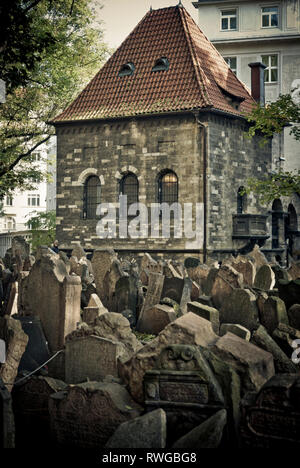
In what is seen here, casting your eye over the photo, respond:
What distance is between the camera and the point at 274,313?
8078 millimetres

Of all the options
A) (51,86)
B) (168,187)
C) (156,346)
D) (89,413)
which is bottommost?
(89,413)

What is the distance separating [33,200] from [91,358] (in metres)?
62.1

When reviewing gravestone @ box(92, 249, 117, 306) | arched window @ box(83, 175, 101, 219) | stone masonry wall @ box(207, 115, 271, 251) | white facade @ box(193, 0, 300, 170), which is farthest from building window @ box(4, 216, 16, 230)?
gravestone @ box(92, 249, 117, 306)

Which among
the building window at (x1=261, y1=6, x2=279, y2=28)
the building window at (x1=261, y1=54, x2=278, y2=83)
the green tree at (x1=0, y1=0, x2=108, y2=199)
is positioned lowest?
the green tree at (x1=0, y1=0, x2=108, y2=199)

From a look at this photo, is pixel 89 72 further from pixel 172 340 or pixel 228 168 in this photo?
pixel 172 340

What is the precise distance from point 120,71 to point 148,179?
575 centimetres

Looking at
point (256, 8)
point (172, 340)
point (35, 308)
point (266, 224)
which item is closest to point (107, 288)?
point (35, 308)

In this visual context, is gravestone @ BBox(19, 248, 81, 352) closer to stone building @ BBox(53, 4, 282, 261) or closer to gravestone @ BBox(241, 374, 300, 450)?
gravestone @ BBox(241, 374, 300, 450)

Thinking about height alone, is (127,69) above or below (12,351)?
above

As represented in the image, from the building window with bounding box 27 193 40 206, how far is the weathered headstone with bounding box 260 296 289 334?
60.6m

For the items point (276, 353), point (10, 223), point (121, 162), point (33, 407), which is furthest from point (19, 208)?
point (276, 353)

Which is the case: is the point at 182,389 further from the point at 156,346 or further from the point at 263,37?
the point at 263,37

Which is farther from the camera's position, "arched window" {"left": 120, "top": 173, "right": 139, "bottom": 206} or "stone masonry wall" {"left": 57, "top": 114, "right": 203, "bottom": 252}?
"arched window" {"left": 120, "top": 173, "right": 139, "bottom": 206}

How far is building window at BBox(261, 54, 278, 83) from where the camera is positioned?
40.8 metres
